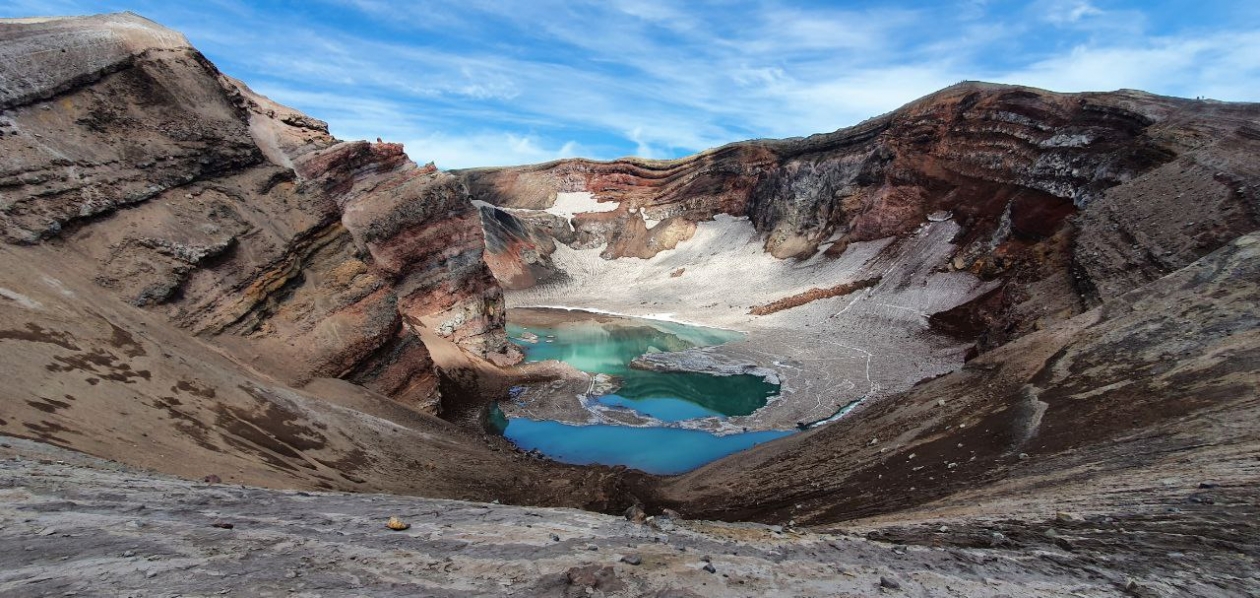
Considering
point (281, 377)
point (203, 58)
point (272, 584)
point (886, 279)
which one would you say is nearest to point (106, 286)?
point (281, 377)

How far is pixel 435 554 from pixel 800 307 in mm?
A: 41805

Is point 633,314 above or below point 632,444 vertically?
above

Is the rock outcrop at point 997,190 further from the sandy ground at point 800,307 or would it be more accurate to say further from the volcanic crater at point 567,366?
the sandy ground at point 800,307

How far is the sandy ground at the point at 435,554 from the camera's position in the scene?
15.7 feet

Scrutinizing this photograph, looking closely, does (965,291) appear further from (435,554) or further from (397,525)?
(435,554)

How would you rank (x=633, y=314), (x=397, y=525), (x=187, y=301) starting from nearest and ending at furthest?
(x=397, y=525), (x=187, y=301), (x=633, y=314)

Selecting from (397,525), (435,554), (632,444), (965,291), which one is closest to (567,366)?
(632,444)

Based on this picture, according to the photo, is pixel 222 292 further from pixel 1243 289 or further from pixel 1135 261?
pixel 1135 261

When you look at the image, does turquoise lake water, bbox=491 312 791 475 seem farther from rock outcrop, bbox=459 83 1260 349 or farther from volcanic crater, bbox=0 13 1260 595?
rock outcrop, bbox=459 83 1260 349

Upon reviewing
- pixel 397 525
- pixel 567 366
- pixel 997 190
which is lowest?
pixel 567 366

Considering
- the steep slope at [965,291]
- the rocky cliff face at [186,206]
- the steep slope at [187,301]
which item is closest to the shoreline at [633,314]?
the steep slope at [965,291]

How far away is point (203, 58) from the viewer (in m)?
19.0

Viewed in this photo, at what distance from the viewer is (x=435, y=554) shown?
6.20 m

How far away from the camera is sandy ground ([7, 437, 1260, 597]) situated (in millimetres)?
4781
